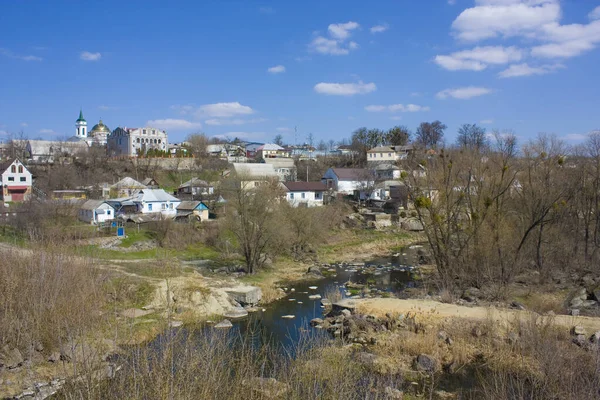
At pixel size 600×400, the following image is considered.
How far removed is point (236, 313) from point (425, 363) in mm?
9837

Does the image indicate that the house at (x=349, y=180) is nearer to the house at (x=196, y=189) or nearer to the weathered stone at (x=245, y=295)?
the house at (x=196, y=189)

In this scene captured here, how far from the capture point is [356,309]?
2120 centimetres

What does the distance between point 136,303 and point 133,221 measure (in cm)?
2125

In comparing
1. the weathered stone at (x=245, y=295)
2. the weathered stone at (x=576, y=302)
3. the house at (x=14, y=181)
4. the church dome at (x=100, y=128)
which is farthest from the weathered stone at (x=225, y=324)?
the church dome at (x=100, y=128)

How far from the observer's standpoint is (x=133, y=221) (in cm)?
4134

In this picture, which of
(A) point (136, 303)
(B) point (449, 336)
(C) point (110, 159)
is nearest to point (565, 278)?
(B) point (449, 336)

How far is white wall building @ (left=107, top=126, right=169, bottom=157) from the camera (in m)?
82.8

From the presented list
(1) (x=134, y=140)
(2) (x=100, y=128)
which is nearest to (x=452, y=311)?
(1) (x=134, y=140)

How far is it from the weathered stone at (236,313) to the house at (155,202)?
23.8 meters

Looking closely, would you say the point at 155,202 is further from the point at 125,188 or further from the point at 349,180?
the point at 349,180

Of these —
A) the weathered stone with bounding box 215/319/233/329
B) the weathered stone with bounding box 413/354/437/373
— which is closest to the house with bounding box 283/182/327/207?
the weathered stone with bounding box 215/319/233/329

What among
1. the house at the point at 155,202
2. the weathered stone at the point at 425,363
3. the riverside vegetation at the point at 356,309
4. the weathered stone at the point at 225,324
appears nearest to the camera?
the riverside vegetation at the point at 356,309

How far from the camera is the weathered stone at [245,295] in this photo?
2377cm

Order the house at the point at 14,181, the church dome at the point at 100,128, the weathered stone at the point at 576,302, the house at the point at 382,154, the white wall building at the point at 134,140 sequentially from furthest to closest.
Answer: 1. the church dome at the point at 100,128
2. the white wall building at the point at 134,140
3. the house at the point at 382,154
4. the house at the point at 14,181
5. the weathered stone at the point at 576,302
